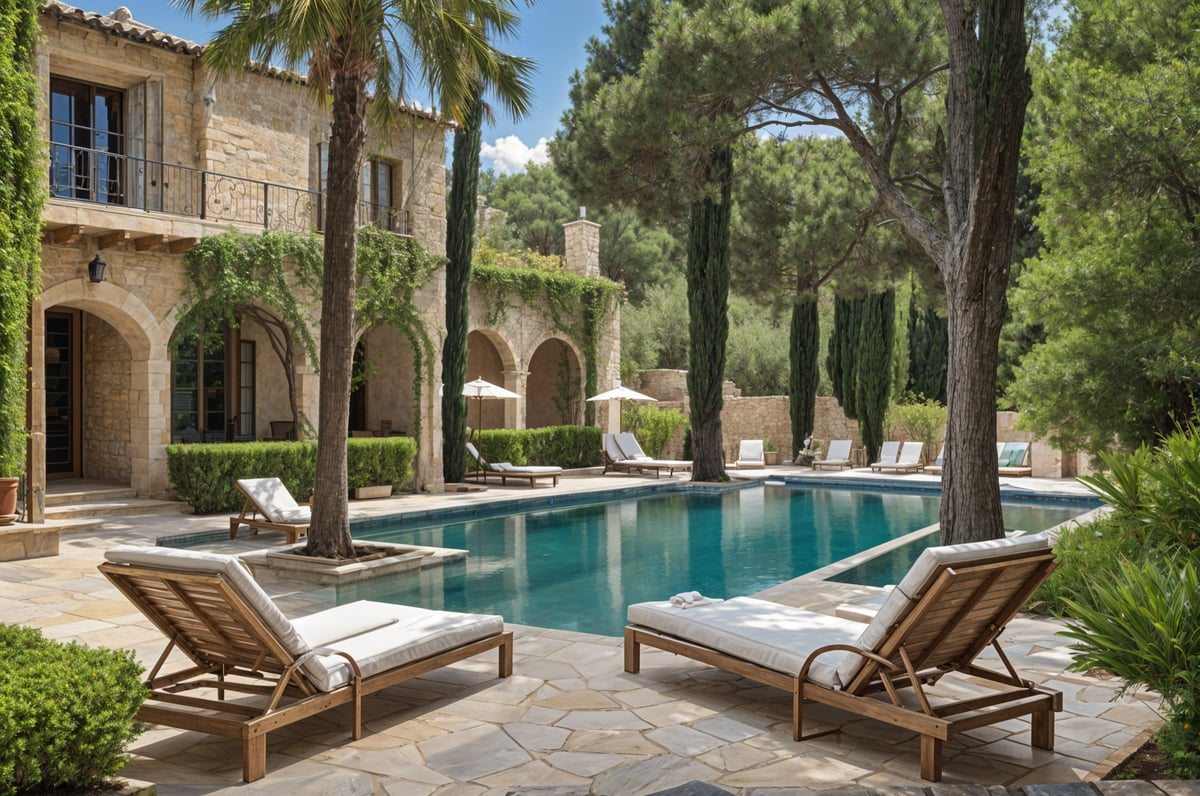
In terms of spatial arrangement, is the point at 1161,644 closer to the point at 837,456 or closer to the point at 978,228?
the point at 978,228

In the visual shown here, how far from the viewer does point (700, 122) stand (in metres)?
11.3

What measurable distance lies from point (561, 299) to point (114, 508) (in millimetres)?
10846

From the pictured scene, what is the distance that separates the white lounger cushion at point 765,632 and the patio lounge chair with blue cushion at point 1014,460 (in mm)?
15832

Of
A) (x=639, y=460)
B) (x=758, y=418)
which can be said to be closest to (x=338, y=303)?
(x=639, y=460)

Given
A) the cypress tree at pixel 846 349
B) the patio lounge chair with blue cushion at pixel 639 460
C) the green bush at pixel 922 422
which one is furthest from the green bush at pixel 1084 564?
the cypress tree at pixel 846 349

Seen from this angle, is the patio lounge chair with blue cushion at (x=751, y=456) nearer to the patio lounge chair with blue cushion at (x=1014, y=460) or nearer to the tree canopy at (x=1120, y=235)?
the patio lounge chair with blue cushion at (x=1014, y=460)

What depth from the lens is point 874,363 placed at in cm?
2200

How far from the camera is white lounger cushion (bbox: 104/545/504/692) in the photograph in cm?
368

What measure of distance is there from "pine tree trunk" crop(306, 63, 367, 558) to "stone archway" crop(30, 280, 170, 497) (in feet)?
13.0

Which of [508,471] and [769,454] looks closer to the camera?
[508,471]

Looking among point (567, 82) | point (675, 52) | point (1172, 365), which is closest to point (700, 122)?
point (675, 52)

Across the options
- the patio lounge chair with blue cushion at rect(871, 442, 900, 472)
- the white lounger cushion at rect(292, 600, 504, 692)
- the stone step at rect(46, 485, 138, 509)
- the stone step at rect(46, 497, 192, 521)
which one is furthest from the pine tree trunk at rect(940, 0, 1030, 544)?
the patio lounge chair with blue cushion at rect(871, 442, 900, 472)

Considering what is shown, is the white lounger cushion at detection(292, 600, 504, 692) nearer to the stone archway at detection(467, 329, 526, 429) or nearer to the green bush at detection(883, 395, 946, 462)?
the stone archway at detection(467, 329, 526, 429)

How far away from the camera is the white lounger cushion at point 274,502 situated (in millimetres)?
10070
